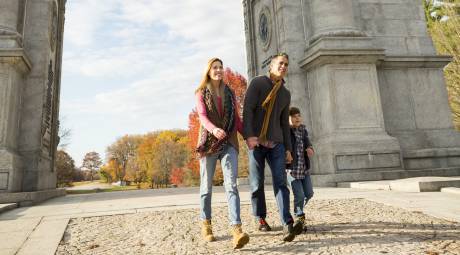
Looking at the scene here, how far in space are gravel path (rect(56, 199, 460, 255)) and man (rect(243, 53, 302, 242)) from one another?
402mm

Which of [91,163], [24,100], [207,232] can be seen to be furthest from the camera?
[91,163]

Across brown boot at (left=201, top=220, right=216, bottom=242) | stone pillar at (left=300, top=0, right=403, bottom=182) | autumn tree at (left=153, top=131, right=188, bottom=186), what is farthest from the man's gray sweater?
autumn tree at (left=153, top=131, right=188, bottom=186)

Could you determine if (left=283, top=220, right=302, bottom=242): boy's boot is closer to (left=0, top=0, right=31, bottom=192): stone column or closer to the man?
the man

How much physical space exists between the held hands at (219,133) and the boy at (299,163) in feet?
3.17

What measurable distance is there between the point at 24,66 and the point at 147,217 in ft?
20.5

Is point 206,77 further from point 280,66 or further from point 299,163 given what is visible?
point 299,163

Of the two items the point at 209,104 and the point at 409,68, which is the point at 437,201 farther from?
the point at 409,68

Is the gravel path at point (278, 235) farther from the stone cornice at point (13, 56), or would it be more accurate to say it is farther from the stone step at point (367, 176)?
the stone cornice at point (13, 56)

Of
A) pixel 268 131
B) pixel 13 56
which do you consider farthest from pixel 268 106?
pixel 13 56

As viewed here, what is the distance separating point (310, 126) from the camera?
9.83 meters

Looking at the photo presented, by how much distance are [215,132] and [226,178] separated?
0.47 metres

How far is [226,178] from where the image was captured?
10.1 ft

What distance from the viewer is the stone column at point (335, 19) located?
9539 mm

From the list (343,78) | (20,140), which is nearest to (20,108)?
(20,140)
